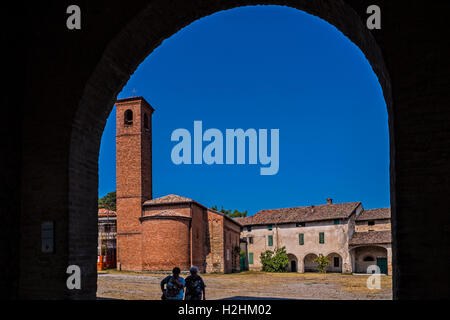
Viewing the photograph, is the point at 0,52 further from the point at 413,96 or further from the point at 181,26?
the point at 413,96

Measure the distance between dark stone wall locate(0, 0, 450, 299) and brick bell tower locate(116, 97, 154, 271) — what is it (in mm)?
26940

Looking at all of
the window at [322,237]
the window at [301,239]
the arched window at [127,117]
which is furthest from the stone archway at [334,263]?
the arched window at [127,117]

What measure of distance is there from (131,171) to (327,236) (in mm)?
20369

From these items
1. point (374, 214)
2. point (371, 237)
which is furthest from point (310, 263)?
point (374, 214)

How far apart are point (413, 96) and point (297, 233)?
1536 inches

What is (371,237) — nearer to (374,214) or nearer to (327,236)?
(374,214)

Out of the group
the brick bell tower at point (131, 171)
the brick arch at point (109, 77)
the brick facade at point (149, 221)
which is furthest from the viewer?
the brick bell tower at point (131, 171)

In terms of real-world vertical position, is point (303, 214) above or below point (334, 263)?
above

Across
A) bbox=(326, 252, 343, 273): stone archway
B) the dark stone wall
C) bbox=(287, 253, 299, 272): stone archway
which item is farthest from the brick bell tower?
the dark stone wall

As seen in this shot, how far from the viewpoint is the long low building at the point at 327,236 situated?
38.3 meters

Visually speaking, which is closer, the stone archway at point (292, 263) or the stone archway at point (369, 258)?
the stone archway at point (369, 258)

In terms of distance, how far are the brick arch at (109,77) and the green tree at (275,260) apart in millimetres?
37651

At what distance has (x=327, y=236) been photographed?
132 ft

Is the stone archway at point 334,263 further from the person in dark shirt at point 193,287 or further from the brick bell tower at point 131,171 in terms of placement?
the person in dark shirt at point 193,287
